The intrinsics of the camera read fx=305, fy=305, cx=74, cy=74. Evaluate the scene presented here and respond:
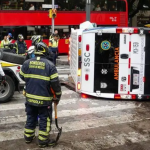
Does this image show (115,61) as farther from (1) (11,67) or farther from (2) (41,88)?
(2) (41,88)

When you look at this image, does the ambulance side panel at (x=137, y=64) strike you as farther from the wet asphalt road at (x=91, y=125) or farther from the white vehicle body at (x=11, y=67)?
the white vehicle body at (x=11, y=67)

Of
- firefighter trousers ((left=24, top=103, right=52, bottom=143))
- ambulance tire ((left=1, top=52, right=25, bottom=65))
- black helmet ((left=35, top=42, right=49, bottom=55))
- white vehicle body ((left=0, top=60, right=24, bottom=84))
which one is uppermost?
black helmet ((left=35, top=42, right=49, bottom=55))

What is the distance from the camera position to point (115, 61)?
25.7 feet

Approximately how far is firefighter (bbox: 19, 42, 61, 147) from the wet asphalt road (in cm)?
33

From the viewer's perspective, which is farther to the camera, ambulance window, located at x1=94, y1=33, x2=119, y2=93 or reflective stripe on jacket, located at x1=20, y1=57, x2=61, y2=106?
ambulance window, located at x1=94, y1=33, x2=119, y2=93

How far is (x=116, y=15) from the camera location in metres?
22.3

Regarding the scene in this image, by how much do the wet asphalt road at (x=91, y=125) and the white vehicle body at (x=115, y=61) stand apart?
34 centimetres

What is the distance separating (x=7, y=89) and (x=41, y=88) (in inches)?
129

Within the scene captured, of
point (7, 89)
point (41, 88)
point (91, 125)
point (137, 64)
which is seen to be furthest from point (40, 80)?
point (137, 64)

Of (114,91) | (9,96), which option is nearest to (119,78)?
(114,91)

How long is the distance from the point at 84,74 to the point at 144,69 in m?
1.57

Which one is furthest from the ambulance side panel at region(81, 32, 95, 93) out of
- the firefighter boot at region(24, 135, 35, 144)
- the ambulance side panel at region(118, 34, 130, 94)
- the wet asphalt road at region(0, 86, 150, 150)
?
the firefighter boot at region(24, 135, 35, 144)

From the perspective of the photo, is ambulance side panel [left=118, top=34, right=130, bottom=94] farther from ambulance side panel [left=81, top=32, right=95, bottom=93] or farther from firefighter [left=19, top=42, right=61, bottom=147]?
firefighter [left=19, top=42, right=61, bottom=147]

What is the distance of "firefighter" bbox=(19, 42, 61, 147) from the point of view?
4762mm
